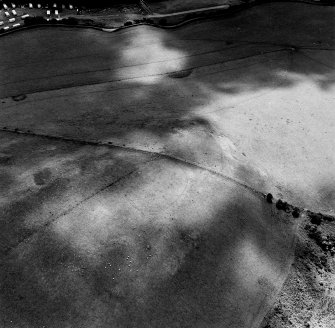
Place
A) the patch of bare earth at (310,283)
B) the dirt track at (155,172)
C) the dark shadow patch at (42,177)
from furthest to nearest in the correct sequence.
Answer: the dark shadow patch at (42,177)
the patch of bare earth at (310,283)
the dirt track at (155,172)

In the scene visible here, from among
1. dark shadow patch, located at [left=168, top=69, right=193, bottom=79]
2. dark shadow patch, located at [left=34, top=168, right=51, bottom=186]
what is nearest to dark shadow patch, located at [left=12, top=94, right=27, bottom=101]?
dark shadow patch, located at [left=34, top=168, right=51, bottom=186]

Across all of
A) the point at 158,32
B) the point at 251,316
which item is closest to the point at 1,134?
the point at 251,316

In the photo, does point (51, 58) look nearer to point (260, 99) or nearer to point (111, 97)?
point (111, 97)

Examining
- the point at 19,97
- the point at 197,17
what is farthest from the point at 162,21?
the point at 19,97

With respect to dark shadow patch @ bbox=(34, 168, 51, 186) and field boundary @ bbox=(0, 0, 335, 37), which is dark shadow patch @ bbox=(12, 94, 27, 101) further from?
dark shadow patch @ bbox=(34, 168, 51, 186)

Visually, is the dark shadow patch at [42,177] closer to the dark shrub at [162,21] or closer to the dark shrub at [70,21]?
the dark shrub at [70,21]

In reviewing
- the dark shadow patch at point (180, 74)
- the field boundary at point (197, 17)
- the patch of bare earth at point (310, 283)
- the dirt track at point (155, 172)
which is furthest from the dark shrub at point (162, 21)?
the patch of bare earth at point (310, 283)

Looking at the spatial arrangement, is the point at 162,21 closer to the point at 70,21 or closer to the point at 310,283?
the point at 70,21
